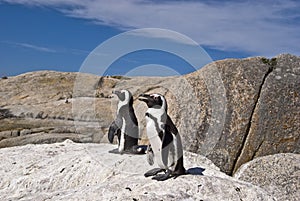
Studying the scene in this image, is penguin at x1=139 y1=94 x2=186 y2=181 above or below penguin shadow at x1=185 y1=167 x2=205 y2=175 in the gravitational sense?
above

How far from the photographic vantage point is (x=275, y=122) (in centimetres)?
1231

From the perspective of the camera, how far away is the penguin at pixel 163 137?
805 centimetres

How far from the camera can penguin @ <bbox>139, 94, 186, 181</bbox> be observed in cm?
805

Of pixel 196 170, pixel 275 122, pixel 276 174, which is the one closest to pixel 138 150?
pixel 196 170

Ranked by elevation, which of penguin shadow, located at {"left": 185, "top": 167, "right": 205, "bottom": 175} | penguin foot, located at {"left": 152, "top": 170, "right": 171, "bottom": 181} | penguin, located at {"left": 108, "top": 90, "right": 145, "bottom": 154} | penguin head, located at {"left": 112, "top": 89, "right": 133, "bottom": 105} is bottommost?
penguin shadow, located at {"left": 185, "top": 167, "right": 205, "bottom": 175}

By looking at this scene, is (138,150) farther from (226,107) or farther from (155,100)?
(226,107)

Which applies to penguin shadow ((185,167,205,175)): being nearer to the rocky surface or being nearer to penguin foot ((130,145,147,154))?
penguin foot ((130,145,147,154))

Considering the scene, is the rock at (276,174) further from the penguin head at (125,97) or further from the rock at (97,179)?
the penguin head at (125,97)

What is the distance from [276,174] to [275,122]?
1.94 meters

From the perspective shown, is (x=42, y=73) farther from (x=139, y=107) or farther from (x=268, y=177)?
(x=268, y=177)

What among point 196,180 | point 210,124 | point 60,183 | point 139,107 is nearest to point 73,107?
point 139,107

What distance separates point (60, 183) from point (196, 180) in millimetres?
3290

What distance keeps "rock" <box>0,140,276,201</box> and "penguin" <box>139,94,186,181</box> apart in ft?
0.72

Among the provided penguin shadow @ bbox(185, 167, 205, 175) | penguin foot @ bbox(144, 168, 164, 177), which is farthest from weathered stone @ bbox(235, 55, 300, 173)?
penguin foot @ bbox(144, 168, 164, 177)
